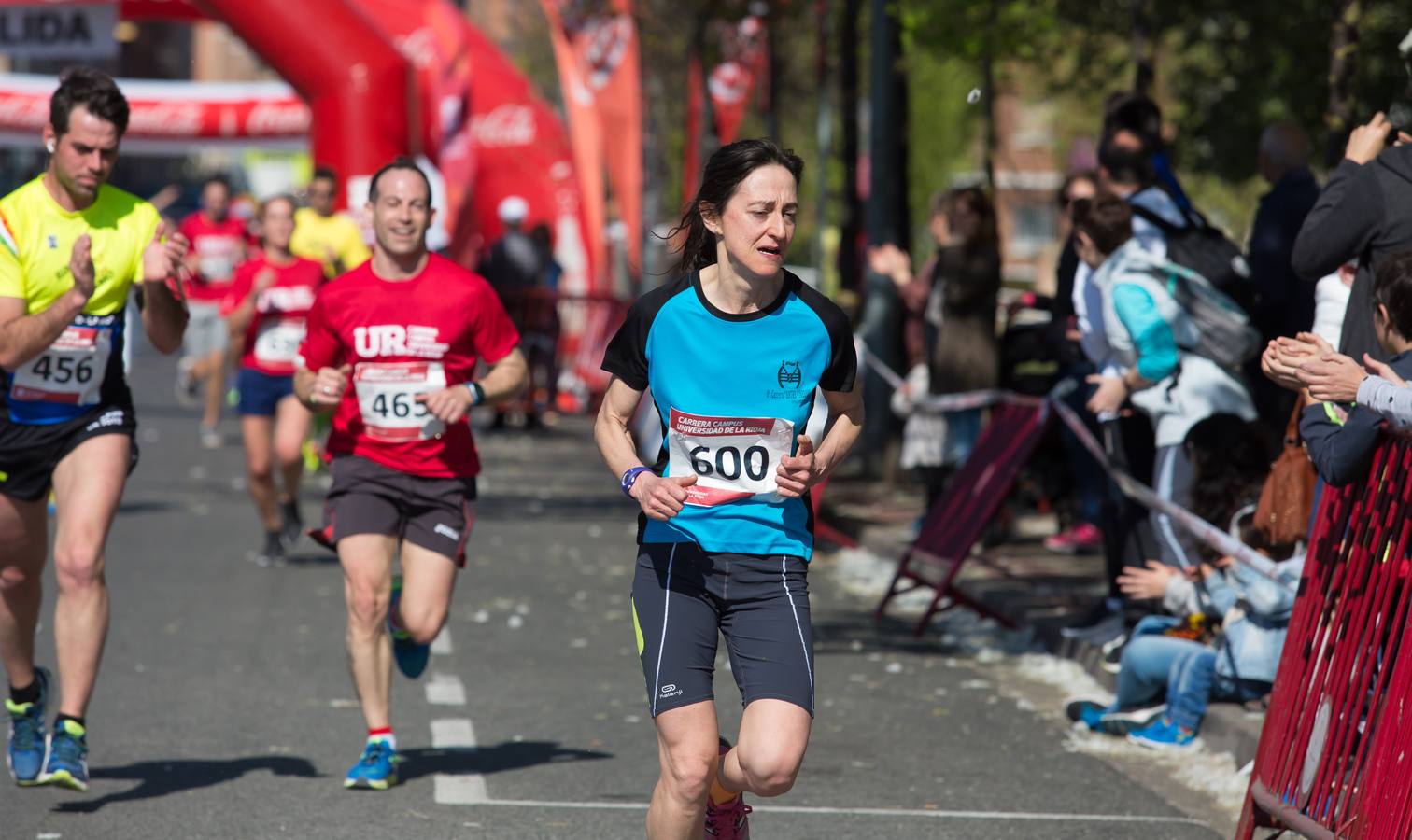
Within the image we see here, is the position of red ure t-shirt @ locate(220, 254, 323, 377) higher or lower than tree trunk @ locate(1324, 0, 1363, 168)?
lower

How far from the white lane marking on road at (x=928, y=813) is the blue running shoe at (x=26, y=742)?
4.70 feet

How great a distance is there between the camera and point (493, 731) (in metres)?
8.04

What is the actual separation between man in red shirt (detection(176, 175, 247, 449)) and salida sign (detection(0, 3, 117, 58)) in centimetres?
230

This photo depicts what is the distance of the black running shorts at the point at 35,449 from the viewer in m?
6.80

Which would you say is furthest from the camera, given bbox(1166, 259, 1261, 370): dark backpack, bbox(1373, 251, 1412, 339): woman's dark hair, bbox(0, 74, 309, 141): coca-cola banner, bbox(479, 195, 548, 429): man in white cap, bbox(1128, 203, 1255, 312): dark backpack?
bbox(0, 74, 309, 141): coca-cola banner

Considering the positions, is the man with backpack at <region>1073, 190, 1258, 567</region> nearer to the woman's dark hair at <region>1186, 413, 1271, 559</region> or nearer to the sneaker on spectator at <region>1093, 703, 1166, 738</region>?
the woman's dark hair at <region>1186, 413, 1271, 559</region>

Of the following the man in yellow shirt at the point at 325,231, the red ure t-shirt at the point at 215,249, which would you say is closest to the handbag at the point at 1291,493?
the man in yellow shirt at the point at 325,231

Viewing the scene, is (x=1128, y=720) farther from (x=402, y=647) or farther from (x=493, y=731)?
(x=402, y=647)

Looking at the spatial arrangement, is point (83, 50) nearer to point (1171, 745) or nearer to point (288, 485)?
point (288, 485)

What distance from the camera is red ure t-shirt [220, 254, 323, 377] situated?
42.4 feet

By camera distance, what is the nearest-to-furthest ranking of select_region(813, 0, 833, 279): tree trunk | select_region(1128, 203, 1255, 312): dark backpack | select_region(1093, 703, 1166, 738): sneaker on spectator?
1. select_region(1093, 703, 1166, 738): sneaker on spectator
2. select_region(1128, 203, 1255, 312): dark backpack
3. select_region(813, 0, 833, 279): tree trunk

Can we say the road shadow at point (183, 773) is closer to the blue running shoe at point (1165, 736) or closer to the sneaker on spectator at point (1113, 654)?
the blue running shoe at point (1165, 736)

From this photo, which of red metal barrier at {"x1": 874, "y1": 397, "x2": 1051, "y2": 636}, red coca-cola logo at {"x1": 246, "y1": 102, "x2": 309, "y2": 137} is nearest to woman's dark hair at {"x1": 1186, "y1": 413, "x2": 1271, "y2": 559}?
red metal barrier at {"x1": 874, "y1": 397, "x2": 1051, "y2": 636}

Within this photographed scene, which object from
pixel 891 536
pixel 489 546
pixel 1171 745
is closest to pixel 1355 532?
pixel 1171 745
